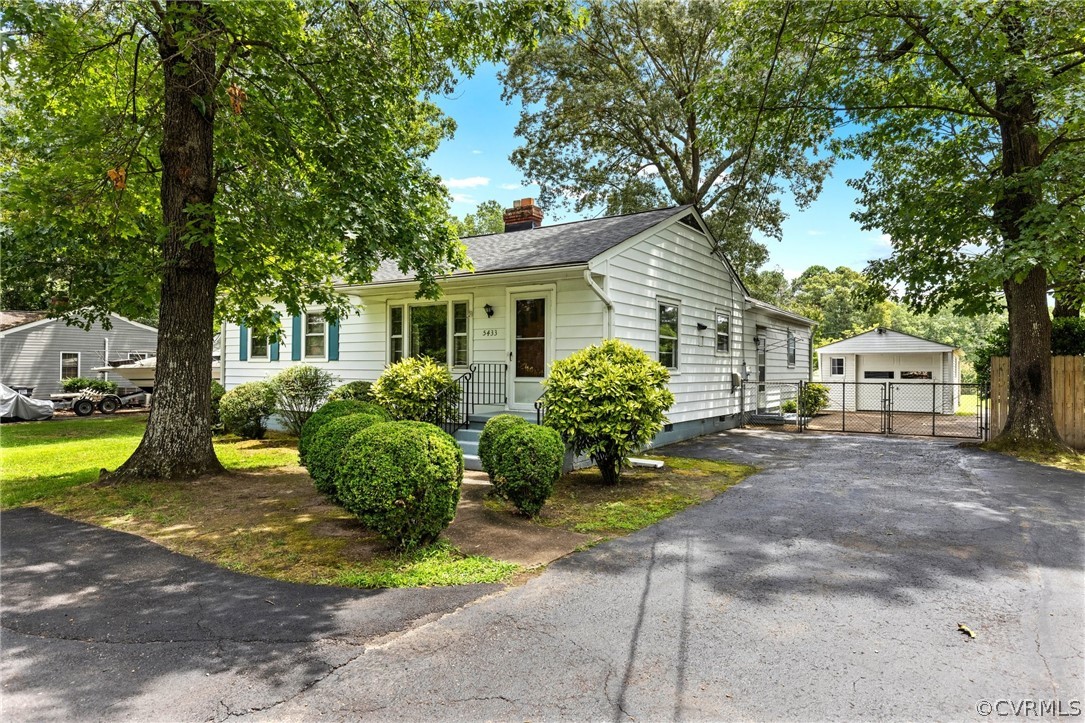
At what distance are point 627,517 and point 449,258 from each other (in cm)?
471

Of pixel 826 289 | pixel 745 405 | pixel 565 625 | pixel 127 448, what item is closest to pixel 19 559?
pixel 565 625

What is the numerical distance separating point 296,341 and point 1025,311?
15452 mm

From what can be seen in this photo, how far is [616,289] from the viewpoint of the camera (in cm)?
962

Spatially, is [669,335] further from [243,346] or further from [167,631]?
[243,346]

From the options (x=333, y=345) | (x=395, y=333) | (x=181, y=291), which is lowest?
(x=333, y=345)

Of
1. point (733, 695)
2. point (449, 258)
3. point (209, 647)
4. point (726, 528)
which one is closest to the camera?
point (733, 695)

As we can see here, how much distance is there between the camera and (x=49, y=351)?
23062 millimetres

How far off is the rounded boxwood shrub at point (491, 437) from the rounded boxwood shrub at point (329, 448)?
1233mm

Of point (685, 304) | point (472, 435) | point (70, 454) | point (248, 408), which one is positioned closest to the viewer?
point (472, 435)

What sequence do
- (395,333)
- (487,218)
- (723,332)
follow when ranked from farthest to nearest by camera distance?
(487,218) → (723,332) → (395,333)

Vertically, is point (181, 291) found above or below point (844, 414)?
above

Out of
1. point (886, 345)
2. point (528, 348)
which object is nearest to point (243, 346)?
point (528, 348)

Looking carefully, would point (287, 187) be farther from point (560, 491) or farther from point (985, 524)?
point (985, 524)

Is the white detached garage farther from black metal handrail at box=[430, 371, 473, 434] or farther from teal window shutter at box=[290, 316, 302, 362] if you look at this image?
teal window shutter at box=[290, 316, 302, 362]
